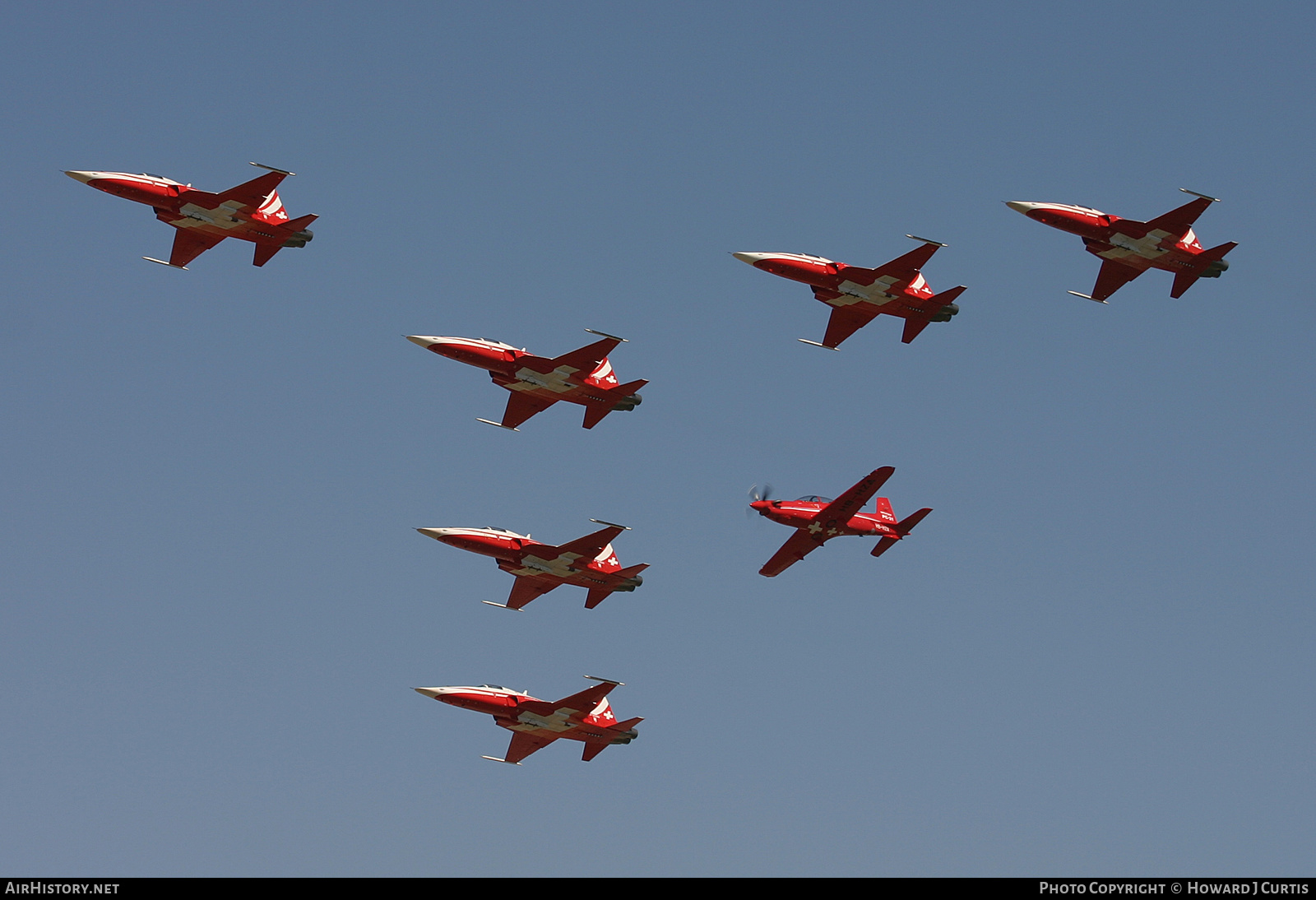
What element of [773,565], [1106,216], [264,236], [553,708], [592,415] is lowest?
[553,708]

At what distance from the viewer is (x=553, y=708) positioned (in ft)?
309

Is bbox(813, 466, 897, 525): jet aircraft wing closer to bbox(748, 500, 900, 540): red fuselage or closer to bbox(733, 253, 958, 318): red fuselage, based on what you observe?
bbox(748, 500, 900, 540): red fuselage

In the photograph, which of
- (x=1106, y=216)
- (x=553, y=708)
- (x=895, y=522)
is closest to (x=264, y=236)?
(x=553, y=708)

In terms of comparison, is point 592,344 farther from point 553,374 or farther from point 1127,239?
point 1127,239

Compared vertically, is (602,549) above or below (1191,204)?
below

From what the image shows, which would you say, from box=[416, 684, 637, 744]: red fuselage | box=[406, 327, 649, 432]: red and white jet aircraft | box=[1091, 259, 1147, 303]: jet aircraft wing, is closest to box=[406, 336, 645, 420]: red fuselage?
box=[406, 327, 649, 432]: red and white jet aircraft

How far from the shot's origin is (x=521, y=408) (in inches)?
3691

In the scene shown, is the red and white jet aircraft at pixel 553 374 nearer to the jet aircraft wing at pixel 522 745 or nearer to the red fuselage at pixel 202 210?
the red fuselage at pixel 202 210

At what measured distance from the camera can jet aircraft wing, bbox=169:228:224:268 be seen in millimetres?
91750

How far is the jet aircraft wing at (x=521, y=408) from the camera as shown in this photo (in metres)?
93.3

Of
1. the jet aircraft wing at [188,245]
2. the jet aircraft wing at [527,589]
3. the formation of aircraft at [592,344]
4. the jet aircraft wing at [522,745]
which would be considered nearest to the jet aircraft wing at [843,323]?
the formation of aircraft at [592,344]
